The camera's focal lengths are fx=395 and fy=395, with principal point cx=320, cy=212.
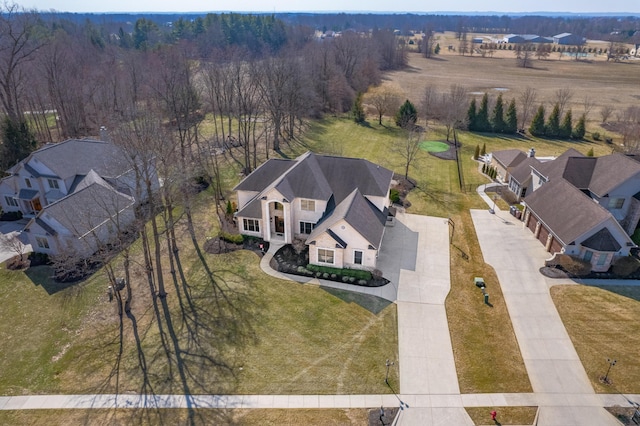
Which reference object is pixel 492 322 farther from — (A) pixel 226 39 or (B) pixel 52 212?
(A) pixel 226 39

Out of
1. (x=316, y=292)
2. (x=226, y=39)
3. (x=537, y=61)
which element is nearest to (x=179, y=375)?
(x=316, y=292)

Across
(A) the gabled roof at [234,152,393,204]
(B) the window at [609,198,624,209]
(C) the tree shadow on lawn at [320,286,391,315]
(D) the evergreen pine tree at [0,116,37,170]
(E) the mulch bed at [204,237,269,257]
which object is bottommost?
(C) the tree shadow on lawn at [320,286,391,315]

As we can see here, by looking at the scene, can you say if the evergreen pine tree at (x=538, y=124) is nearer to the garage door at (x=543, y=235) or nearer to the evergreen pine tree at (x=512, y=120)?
the evergreen pine tree at (x=512, y=120)

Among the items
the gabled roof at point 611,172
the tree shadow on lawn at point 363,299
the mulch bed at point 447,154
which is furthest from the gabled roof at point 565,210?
the mulch bed at point 447,154

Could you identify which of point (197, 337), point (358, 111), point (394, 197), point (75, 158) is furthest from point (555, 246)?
point (358, 111)

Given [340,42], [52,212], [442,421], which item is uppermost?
[340,42]

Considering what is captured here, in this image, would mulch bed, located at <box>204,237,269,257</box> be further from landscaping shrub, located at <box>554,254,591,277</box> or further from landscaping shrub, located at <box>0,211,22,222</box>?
landscaping shrub, located at <box>554,254,591,277</box>

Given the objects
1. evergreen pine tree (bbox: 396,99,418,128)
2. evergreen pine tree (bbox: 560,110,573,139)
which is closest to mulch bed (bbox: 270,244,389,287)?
evergreen pine tree (bbox: 396,99,418,128)
